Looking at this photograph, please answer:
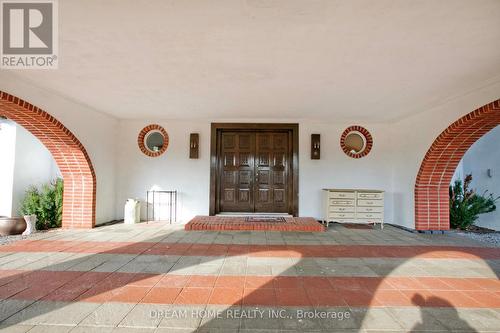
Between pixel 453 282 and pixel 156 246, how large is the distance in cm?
401

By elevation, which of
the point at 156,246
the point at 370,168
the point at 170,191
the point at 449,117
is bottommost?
the point at 156,246

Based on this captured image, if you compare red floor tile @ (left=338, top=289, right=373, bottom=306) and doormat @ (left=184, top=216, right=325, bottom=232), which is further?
doormat @ (left=184, top=216, right=325, bottom=232)

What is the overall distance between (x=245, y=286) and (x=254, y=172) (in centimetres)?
417

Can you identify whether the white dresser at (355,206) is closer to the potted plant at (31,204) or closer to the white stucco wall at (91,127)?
the white stucco wall at (91,127)

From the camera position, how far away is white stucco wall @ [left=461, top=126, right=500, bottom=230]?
6.12 m

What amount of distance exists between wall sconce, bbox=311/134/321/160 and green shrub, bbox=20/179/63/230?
5.99 meters

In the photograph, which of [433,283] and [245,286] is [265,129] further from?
[433,283]

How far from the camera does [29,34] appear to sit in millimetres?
2750

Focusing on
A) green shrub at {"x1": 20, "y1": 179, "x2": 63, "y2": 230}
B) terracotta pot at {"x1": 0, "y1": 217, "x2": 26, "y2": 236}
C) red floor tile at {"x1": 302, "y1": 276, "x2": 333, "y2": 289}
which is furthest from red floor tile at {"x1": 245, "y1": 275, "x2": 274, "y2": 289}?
green shrub at {"x1": 20, "y1": 179, "x2": 63, "y2": 230}

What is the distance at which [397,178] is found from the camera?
20.9 ft

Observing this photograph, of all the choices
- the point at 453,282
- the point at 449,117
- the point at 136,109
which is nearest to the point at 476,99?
the point at 449,117

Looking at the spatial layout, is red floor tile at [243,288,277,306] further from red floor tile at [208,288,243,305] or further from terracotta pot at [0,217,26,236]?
terracotta pot at [0,217,26,236]

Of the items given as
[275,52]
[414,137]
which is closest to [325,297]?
[275,52]

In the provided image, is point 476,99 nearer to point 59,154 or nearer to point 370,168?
point 370,168
